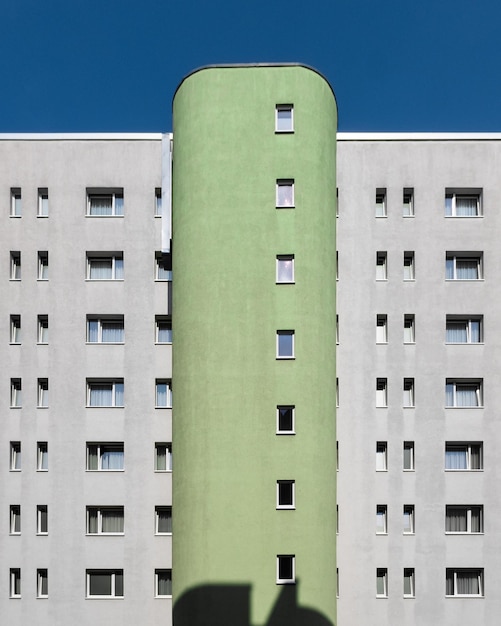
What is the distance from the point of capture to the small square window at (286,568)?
987 inches

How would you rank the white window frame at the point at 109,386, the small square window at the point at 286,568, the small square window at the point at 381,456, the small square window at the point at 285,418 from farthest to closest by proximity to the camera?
the white window frame at the point at 109,386 < the small square window at the point at 381,456 < the small square window at the point at 285,418 < the small square window at the point at 286,568

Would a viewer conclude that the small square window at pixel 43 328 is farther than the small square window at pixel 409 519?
Yes

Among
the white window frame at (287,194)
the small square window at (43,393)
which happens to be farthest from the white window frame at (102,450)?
the white window frame at (287,194)

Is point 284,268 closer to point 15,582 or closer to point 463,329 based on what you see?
point 463,329

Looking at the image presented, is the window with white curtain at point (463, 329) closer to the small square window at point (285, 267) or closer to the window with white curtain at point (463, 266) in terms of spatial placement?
the window with white curtain at point (463, 266)

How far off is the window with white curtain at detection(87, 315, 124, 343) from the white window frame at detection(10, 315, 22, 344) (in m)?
3.13

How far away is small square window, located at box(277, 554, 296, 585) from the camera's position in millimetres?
25062

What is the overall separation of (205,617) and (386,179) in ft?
65.3

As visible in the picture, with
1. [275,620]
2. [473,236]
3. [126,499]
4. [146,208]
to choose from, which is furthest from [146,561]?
[473,236]

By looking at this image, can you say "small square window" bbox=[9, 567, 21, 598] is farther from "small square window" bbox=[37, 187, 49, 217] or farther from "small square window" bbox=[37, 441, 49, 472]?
"small square window" bbox=[37, 187, 49, 217]

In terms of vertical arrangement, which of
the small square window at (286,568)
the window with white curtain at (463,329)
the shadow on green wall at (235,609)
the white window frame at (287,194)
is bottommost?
the shadow on green wall at (235,609)

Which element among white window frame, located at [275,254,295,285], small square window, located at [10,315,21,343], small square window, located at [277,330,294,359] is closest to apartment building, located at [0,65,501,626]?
small square window, located at [277,330,294,359]

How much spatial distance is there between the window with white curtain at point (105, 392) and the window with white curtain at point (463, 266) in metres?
15.5

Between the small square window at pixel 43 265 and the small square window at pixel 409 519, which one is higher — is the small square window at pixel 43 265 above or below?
above
